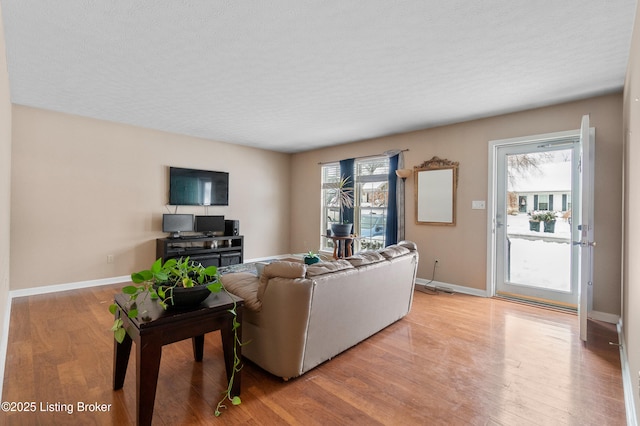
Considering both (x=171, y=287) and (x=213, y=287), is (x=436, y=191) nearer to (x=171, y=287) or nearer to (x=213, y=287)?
(x=213, y=287)

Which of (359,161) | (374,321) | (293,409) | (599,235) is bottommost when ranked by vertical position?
(293,409)

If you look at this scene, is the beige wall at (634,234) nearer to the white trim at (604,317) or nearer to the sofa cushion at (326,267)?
the white trim at (604,317)

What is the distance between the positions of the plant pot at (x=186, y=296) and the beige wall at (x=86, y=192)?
3630mm

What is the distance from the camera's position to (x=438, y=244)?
4.58 m

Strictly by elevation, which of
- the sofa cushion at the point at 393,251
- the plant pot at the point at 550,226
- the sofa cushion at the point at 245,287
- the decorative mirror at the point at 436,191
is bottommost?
the sofa cushion at the point at 245,287

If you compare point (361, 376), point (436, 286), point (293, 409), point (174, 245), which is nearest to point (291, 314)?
point (293, 409)

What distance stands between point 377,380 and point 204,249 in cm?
380

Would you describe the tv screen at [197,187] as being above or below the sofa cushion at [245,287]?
above

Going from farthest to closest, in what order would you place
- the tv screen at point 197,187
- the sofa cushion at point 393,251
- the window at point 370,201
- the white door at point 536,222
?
the window at point 370,201 → the tv screen at point 197,187 → the white door at point 536,222 → the sofa cushion at point 393,251

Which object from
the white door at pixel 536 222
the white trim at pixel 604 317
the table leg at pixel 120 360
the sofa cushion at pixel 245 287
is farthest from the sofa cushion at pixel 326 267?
the white trim at pixel 604 317

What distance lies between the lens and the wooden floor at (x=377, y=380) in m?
1.72

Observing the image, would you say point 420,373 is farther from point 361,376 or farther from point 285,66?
point 285,66

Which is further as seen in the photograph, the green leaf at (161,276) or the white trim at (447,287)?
the white trim at (447,287)

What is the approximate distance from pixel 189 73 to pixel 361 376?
2.99m
